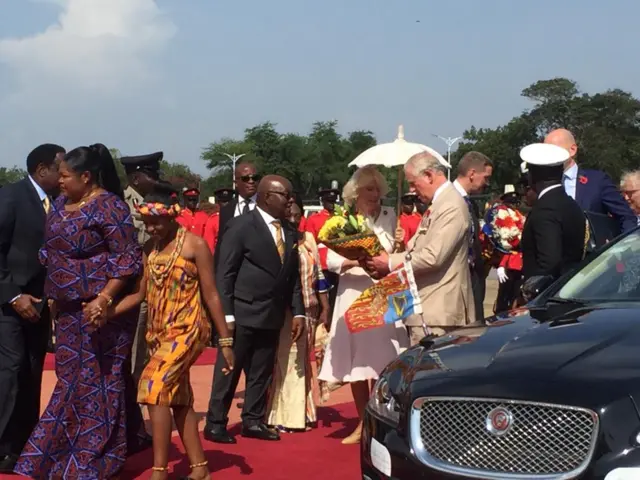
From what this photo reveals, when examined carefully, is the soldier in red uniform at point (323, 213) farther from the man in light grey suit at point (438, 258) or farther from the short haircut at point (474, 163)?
the man in light grey suit at point (438, 258)

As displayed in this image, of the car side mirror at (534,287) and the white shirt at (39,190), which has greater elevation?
the white shirt at (39,190)

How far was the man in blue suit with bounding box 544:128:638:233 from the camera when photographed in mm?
7453

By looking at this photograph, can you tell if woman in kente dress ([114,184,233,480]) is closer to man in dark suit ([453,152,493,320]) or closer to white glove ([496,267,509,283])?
man in dark suit ([453,152,493,320])

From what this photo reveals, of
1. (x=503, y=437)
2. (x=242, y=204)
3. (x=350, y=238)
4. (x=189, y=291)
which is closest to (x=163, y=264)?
(x=189, y=291)

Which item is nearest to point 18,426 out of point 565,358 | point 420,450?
point 420,450

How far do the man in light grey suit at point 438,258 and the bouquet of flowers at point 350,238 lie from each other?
100 millimetres

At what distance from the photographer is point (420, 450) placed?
13.4 feet

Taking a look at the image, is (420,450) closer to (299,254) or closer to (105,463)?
(105,463)

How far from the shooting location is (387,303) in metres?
6.53

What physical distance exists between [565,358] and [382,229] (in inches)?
137

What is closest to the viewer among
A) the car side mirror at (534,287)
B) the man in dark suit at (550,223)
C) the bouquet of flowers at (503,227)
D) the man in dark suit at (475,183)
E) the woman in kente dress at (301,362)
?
the car side mirror at (534,287)

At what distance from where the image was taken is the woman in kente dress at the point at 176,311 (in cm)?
562

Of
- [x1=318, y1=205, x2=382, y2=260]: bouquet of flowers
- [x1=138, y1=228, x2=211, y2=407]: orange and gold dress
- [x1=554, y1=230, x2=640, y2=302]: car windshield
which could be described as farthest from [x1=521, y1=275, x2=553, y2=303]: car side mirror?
[x1=138, y1=228, x2=211, y2=407]: orange and gold dress

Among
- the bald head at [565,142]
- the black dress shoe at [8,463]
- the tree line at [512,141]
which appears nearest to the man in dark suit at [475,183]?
the bald head at [565,142]
